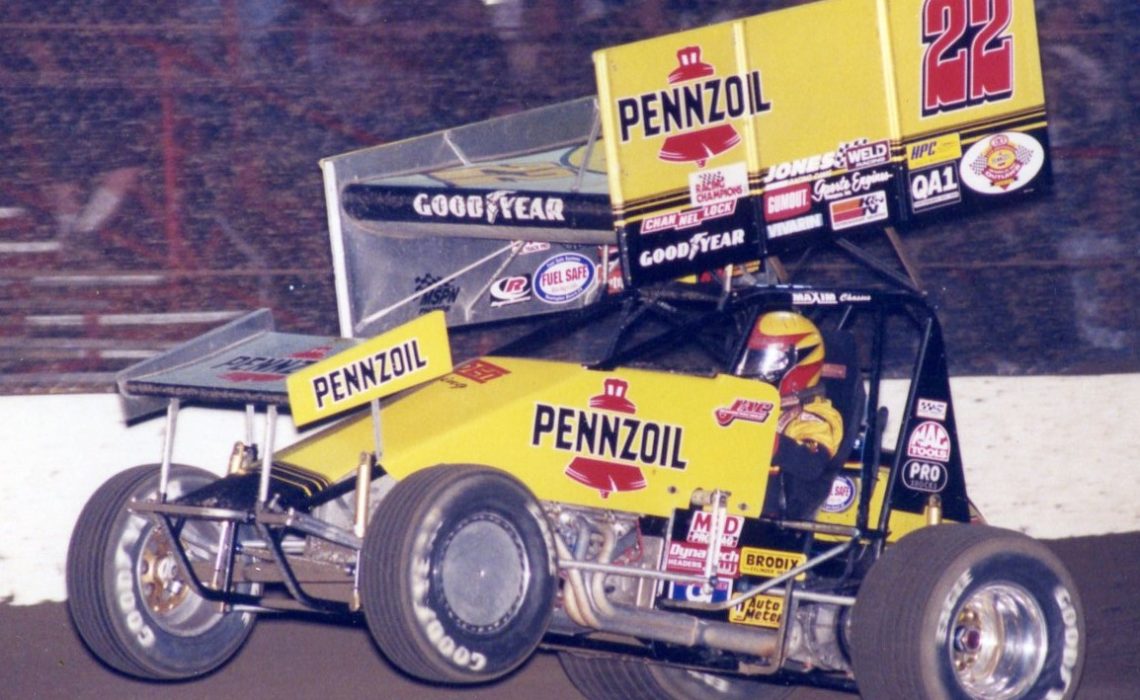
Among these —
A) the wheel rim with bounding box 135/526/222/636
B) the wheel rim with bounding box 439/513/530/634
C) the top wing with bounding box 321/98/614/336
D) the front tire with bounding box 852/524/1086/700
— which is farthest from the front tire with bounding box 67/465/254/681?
the front tire with bounding box 852/524/1086/700

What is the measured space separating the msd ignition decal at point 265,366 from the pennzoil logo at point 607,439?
0.79m

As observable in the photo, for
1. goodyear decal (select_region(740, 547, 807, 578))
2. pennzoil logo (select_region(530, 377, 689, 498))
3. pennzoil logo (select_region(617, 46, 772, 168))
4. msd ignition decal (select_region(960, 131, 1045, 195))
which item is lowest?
goodyear decal (select_region(740, 547, 807, 578))

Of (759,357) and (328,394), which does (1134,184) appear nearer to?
(759,357)

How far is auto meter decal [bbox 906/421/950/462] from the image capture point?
5668 mm

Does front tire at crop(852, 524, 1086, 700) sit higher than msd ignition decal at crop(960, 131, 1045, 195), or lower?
lower

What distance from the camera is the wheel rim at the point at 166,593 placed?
16.9 feet

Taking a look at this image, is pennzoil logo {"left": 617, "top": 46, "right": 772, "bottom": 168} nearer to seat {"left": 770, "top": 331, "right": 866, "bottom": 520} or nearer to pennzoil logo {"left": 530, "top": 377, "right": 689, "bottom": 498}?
pennzoil logo {"left": 530, "top": 377, "right": 689, "bottom": 498}

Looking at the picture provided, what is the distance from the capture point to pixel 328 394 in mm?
4668

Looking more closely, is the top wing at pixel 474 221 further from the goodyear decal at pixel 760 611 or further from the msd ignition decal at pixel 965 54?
the goodyear decal at pixel 760 611

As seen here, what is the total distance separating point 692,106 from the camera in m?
5.29

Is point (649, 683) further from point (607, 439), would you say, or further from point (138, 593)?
point (138, 593)

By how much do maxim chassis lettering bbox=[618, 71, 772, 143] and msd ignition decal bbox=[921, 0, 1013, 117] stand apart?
79cm

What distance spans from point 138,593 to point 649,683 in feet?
6.84

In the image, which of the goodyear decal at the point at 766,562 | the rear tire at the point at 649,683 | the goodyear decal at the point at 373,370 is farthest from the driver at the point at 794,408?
the goodyear decal at the point at 373,370
